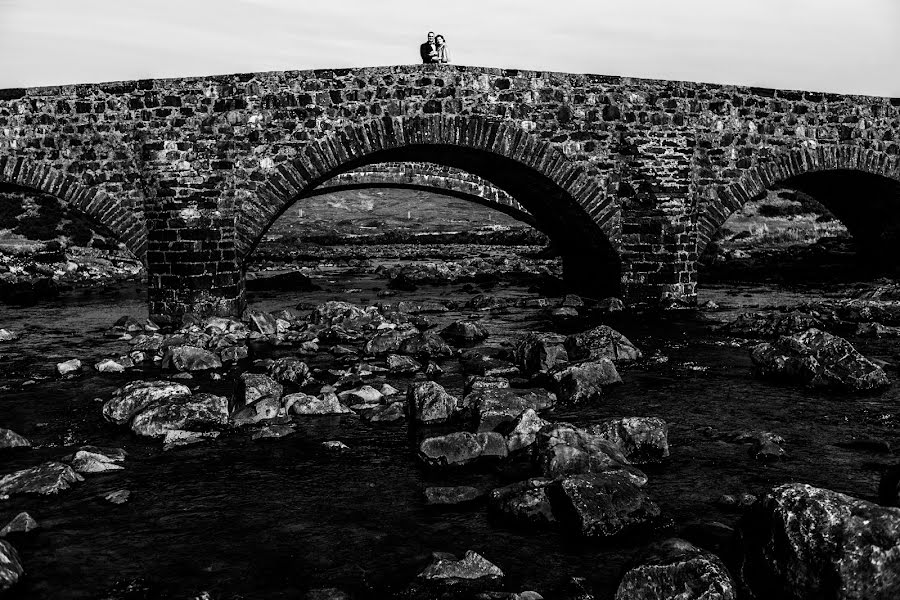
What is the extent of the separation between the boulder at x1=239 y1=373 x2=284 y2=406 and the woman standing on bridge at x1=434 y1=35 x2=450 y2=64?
21.4 ft

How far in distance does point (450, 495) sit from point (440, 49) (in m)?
8.33

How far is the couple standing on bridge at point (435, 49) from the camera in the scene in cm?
A: 1083

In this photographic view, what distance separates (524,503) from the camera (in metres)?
3.77

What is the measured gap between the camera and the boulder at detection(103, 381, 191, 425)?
558 centimetres

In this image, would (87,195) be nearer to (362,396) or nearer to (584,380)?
(362,396)

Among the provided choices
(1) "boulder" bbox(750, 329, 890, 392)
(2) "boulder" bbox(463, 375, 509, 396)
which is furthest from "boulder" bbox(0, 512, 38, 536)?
(1) "boulder" bbox(750, 329, 890, 392)

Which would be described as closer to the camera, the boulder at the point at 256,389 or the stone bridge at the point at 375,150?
the boulder at the point at 256,389

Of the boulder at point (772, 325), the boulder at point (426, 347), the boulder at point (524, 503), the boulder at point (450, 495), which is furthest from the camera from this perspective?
the boulder at point (772, 325)

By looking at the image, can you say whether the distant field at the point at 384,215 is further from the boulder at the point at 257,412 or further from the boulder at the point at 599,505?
the boulder at the point at 599,505

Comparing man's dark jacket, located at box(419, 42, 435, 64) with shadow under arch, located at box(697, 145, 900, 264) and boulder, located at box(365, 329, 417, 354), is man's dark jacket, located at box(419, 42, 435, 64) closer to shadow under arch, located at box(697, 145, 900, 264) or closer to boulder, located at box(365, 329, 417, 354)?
boulder, located at box(365, 329, 417, 354)

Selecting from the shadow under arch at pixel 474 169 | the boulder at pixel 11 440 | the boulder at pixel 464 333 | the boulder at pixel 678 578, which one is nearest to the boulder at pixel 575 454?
the boulder at pixel 678 578

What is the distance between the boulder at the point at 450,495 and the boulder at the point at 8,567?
1.95 meters

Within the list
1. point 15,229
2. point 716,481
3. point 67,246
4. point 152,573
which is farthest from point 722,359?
point 15,229

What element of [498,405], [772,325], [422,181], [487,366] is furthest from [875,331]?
[422,181]
